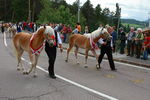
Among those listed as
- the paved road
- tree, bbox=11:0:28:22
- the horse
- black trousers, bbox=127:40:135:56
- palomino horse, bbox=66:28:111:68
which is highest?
tree, bbox=11:0:28:22

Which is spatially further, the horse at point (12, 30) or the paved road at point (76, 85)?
the horse at point (12, 30)

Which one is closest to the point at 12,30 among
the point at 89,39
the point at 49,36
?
the point at 89,39

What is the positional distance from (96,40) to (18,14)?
7095 cm

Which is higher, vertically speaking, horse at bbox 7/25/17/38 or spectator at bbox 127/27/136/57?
horse at bbox 7/25/17/38

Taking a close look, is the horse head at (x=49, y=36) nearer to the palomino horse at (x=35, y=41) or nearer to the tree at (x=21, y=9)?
the palomino horse at (x=35, y=41)

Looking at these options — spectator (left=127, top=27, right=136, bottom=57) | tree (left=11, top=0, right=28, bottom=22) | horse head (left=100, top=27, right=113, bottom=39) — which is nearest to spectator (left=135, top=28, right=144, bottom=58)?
spectator (left=127, top=27, right=136, bottom=57)

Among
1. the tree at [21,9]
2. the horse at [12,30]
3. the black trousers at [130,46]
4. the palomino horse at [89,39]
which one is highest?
the tree at [21,9]

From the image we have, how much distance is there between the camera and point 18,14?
3063 inches

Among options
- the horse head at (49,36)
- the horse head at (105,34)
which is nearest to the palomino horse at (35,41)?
the horse head at (49,36)

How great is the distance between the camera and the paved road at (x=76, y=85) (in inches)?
251

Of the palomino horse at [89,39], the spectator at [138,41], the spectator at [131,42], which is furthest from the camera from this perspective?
the spectator at [131,42]

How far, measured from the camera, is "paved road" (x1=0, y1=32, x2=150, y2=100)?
6371mm

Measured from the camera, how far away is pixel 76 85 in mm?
7520

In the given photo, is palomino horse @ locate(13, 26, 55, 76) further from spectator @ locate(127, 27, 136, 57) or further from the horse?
the horse
